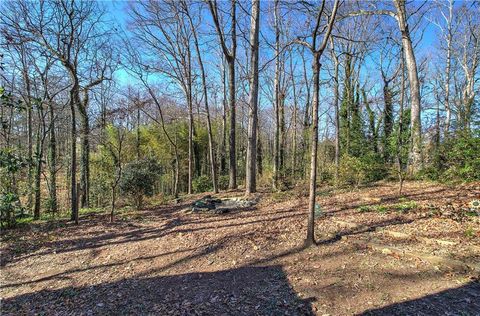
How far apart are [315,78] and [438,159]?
408 centimetres

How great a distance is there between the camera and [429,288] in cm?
263

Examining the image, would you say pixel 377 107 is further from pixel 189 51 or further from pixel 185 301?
pixel 185 301

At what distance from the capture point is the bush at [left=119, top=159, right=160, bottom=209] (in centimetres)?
870

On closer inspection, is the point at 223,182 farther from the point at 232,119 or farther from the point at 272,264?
the point at 272,264

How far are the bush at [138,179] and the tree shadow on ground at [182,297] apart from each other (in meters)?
5.10

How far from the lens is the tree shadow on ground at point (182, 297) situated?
270 centimetres

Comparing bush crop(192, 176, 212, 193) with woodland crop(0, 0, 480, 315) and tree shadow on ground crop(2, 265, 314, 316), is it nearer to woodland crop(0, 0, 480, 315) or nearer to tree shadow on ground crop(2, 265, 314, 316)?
woodland crop(0, 0, 480, 315)

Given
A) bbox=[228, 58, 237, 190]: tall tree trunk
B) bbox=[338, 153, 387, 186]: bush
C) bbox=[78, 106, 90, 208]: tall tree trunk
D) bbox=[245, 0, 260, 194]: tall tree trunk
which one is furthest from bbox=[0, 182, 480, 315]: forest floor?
bbox=[78, 106, 90, 208]: tall tree trunk

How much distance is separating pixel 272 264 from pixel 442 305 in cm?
182

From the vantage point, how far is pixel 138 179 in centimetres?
874

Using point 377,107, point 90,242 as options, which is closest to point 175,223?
point 90,242

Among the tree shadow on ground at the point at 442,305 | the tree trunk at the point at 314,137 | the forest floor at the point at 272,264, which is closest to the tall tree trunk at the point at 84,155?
the forest floor at the point at 272,264

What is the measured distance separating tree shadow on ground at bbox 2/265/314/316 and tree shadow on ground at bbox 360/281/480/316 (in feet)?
2.49

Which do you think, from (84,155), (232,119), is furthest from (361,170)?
(84,155)
